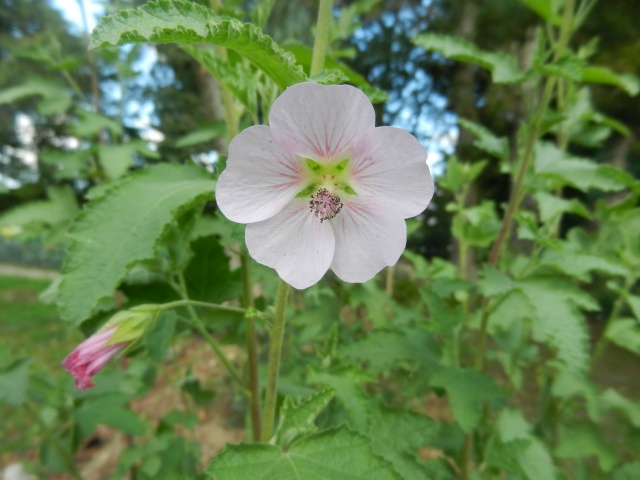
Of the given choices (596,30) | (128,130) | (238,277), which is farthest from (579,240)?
(596,30)

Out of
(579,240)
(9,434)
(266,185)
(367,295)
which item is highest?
(266,185)

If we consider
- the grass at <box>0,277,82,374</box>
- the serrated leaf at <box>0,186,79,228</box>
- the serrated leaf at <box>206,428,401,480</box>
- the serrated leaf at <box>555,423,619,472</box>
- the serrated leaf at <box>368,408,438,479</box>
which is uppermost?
the serrated leaf at <box>206,428,401,480</box>

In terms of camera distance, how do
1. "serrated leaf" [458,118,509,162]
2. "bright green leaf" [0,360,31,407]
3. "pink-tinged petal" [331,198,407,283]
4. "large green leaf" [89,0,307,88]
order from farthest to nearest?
"bright green leaf" [0,360,31,407] → "serrated leaf" [458,118,509,162] → "pink-tinged petal" [331,198,407,283] → "large green leaf" [89,0,307,88]

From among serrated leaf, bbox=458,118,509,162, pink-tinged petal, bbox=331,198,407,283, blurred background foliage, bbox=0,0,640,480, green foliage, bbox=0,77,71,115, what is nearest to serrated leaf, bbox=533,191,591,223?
blurred background foliage, bbox=0,0,640,480

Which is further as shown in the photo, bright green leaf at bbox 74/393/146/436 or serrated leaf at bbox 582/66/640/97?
bright green leaf at bbox 74/393/146/436

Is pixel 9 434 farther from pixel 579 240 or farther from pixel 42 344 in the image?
pixel 579 240

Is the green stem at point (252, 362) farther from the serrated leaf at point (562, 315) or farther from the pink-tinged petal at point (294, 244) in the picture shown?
the serrated leaf at point (562, 315)

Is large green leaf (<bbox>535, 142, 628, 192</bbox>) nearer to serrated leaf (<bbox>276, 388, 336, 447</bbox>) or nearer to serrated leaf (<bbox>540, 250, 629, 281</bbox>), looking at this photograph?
serrated leaf (<bbox>540, 250, 629, 281</bbox>)
